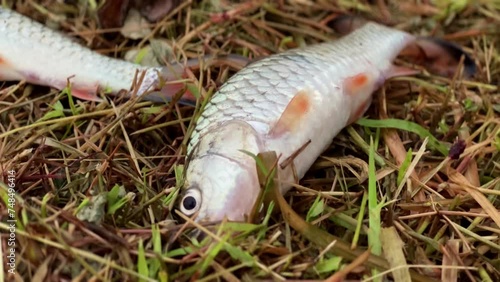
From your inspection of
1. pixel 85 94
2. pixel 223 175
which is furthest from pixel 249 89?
pixel 85 94

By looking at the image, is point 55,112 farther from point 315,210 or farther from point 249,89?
point 315,210

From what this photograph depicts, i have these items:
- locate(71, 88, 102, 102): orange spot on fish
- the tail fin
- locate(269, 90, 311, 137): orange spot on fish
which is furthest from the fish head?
the tail fin

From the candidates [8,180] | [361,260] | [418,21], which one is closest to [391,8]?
[418,21]

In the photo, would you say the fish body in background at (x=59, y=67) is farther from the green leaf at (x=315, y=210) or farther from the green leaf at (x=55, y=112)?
the green leaf at (x=315, y=210)

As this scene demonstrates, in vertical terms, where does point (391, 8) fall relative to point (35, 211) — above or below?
above

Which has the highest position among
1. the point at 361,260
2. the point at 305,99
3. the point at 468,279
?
the point at 305,99

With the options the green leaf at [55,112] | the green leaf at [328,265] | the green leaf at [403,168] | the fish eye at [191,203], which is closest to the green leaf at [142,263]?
the fish eye at [191,203]

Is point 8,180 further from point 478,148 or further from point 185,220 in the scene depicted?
→ point 478,148
